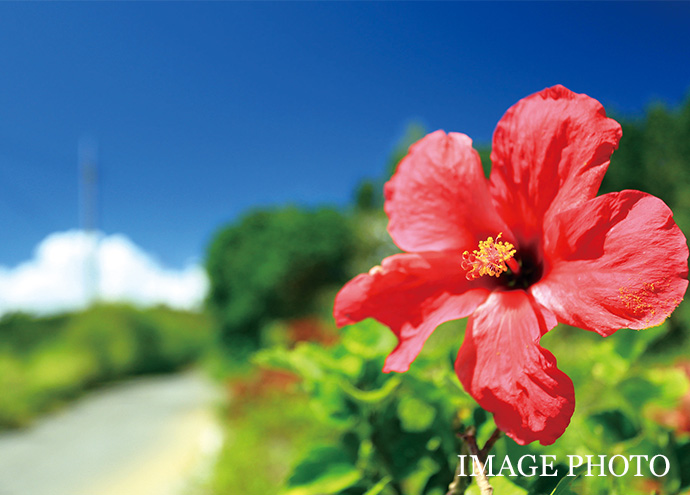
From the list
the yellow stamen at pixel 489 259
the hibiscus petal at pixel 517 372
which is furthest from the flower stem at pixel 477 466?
the yellow stamen at pixel 489 259

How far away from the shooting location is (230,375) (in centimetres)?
958

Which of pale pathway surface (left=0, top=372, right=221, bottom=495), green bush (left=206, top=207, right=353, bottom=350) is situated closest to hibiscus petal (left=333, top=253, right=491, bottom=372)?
pale pathway surface (left=0, top=372, right=221, bottom=495)

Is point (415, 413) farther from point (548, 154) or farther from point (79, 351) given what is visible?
point (79, 351)

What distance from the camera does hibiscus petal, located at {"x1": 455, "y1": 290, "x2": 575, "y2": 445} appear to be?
347 millimetres

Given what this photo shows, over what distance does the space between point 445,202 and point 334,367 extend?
24 cm

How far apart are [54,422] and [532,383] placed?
9.41 metres

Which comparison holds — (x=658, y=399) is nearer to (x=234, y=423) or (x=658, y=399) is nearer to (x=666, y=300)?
(x=666, y=300)

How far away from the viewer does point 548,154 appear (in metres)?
0.41

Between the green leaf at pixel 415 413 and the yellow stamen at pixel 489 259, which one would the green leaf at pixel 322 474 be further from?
the yellow stamen at pixel 489 259

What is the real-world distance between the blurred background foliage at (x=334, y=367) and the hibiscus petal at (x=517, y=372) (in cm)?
5

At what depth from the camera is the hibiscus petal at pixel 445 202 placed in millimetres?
449

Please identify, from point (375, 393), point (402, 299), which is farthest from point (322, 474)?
point (402, 299)

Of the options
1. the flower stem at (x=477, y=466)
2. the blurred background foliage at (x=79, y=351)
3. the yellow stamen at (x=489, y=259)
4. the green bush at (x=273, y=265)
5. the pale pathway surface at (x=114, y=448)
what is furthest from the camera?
the green bush at (x=273, y=265)

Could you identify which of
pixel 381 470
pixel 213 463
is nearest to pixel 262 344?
pixel 213 463
